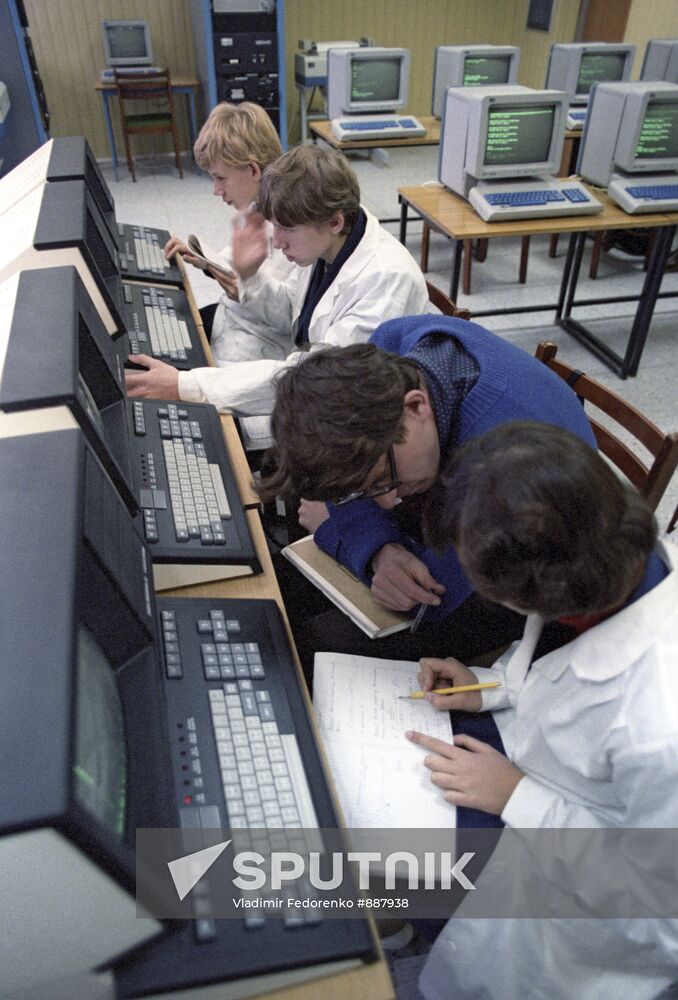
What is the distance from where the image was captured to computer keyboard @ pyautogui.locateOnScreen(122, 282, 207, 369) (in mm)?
1623

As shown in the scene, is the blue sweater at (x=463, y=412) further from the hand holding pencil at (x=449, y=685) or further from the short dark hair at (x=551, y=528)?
the short dark hair at (x=551, y=528)

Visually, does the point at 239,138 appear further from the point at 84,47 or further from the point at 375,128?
the point at 84,47

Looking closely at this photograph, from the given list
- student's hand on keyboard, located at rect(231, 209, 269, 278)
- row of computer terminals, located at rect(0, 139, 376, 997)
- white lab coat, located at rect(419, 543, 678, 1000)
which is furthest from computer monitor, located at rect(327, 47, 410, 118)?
white lab coat, located at rect(419, 543, 678, 1000)

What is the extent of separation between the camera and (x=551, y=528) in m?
0.69

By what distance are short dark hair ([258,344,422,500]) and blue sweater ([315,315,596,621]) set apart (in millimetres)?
157

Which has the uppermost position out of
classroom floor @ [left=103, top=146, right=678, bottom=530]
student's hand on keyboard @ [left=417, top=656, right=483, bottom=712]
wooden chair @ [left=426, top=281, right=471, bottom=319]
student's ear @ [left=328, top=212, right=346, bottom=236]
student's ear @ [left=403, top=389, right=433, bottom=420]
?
student's ear @ [left=328, top=212, right=346, bottom=236]

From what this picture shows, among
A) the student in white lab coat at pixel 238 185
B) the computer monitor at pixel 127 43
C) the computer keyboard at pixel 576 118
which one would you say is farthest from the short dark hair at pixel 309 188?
the computer monitor at pixel 127 43

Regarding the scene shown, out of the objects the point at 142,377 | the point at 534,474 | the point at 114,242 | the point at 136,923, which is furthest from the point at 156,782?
the point at 114,242

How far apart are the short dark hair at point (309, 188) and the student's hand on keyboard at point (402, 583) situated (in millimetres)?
787

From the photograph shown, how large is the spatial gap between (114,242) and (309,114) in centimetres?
533

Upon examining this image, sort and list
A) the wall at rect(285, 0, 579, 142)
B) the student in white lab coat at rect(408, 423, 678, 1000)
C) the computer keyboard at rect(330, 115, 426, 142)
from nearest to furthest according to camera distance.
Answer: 1. the student in white lab coat at rect(408, 423, 678, 1000)
2. the computer keyboard at rect(330, 115, 426, 142)
3. the wall at rect(285, 0, 579, 142)

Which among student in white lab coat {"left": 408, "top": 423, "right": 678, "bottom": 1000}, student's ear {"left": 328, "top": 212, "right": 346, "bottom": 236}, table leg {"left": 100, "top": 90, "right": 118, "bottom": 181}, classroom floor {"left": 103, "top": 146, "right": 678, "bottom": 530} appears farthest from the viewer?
table leg {"left": 100, "top": 90, "right": 118, "bottom": 181}

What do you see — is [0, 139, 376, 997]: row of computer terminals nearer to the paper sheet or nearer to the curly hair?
the paper sheet

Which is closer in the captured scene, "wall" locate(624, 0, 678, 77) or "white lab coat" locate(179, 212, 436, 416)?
"white lab coat" locate(179, 212, 436, 416)
